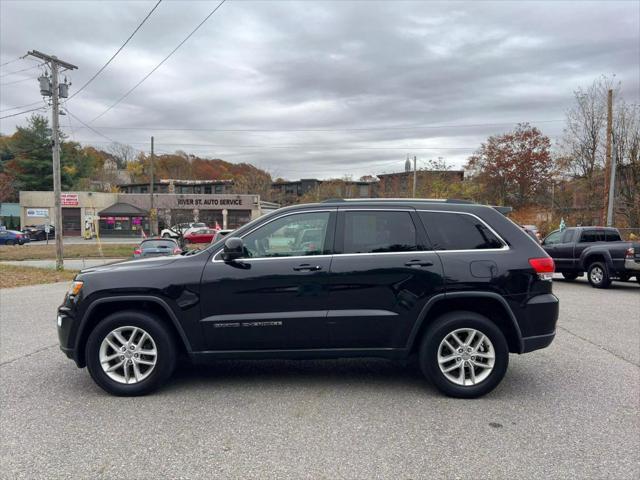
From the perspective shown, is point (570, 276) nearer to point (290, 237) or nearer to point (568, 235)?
point (568, 235)

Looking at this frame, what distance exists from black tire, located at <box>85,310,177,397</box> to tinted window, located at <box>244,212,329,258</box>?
1.11 metres

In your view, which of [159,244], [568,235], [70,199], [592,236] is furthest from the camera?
[70,199]

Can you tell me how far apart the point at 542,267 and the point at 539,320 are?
1.62 ft

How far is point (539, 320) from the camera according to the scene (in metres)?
4.32

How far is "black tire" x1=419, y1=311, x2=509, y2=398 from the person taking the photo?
14.0ft

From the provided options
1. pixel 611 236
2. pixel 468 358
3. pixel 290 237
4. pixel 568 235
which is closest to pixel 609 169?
pixel 611 236

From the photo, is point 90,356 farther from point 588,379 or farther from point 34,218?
point 34,218

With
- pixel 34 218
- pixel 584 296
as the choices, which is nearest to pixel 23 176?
pixel 34 218

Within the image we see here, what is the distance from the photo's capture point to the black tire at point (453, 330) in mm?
4254

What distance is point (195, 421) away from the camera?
3.79 meters

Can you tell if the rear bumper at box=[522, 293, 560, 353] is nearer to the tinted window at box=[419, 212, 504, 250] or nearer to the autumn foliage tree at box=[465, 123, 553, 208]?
the tinted window at box=[419, 212, 504, 250]

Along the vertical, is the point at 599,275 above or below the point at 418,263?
below

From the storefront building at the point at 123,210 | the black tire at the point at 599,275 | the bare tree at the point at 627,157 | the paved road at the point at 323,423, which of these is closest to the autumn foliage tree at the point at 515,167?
the bare tree at the point at 627,157

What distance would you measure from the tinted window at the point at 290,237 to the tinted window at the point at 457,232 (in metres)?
1.02
